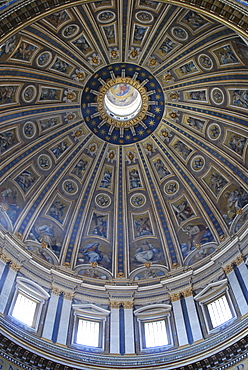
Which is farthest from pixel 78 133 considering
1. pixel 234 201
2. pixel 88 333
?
pixel 88 333

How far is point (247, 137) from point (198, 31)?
641 cm

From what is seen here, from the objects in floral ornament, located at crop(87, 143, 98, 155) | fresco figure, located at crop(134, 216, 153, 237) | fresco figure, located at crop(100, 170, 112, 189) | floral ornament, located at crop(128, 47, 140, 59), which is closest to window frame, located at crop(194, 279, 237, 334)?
fresco figure, located at crop(134, 216, 153, 237)

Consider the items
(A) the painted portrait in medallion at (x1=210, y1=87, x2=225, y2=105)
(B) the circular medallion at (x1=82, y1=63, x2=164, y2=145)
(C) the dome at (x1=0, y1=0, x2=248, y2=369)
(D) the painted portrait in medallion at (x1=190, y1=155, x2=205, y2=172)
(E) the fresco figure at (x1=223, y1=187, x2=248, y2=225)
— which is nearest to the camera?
(C) the dome at (x1=0, y1=0, x2=248, y2=369)

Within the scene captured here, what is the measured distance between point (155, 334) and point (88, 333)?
3140 millimetres

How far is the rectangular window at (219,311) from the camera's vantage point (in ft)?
66.4

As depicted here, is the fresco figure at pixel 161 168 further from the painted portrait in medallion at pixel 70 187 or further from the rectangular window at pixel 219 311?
the rectangular window at pixel 219 311

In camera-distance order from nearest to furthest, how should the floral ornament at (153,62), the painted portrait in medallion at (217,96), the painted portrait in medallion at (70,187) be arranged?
the painted portrait in medallion at (217,96) → the floral ornament at (153,62) → the painted portrait in medallion at (70,187)

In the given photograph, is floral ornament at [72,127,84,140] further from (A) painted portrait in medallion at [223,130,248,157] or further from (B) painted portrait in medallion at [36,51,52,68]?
(A) painted portrait in medallion at [223,130,248,157]

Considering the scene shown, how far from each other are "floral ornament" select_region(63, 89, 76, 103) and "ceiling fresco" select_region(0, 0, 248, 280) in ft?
0.31

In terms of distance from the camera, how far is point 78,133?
29688 mm

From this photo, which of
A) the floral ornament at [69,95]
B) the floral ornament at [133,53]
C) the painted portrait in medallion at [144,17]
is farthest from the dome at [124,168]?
the floral ornament at [69,95]

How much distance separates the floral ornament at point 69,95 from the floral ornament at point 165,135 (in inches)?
243

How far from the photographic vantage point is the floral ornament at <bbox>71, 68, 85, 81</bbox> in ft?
90.5

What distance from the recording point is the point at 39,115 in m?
27.1
